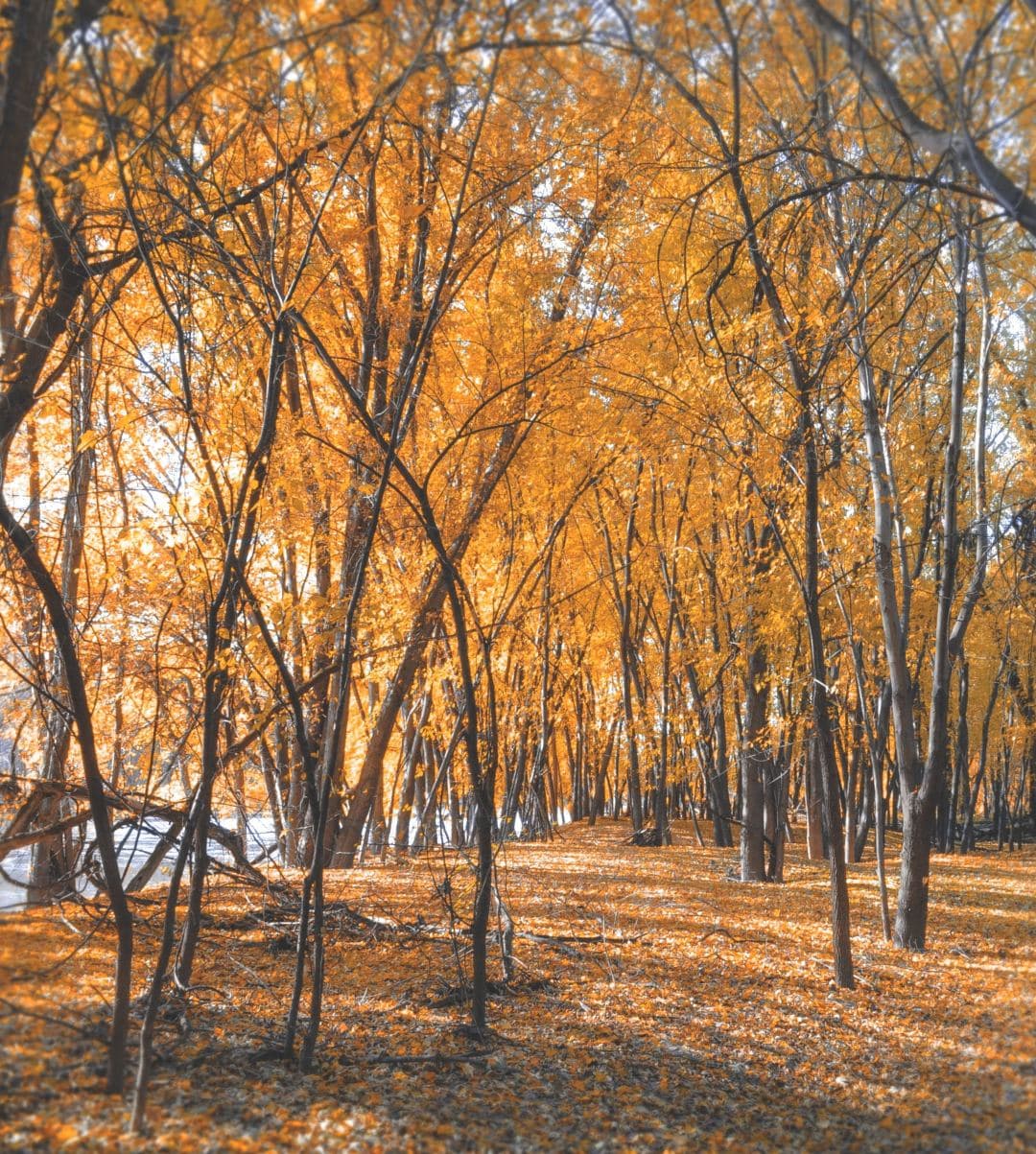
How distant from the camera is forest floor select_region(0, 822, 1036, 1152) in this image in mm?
2430

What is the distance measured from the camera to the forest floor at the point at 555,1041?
2.43 meters

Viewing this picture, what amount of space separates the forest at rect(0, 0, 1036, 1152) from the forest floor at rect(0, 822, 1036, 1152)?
0.03 metres

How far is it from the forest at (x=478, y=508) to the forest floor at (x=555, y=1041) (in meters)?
0.03

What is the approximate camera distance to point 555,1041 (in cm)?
402

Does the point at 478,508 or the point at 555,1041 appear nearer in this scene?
the point at 555,1041

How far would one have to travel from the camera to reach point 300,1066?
3.27 metres

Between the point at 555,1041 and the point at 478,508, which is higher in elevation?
the point at 478,508

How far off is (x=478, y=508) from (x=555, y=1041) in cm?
457

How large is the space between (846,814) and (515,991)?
431 inches

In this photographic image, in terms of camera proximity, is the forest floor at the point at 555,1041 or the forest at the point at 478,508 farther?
the forest at the point at 478,508

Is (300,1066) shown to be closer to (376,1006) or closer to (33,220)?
(376,1006)

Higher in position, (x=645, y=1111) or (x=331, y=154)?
(x=331, y=154)

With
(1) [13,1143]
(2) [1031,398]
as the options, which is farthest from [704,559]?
(1) [13,1143]

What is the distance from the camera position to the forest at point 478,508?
259cm
